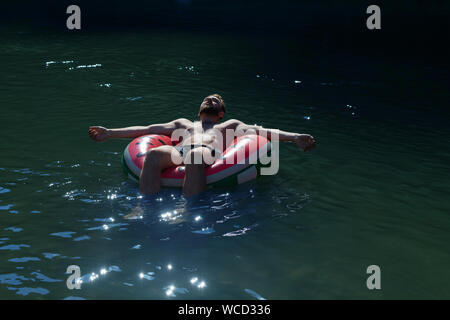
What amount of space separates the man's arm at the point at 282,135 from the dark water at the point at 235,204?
0.65 meters

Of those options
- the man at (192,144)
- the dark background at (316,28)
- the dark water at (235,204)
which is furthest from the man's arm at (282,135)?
the dark background at (316,28)

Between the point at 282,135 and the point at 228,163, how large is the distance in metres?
0.91

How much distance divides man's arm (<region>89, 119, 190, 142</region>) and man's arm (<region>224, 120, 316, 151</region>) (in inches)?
30.0

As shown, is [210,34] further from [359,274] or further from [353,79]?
[359,274]

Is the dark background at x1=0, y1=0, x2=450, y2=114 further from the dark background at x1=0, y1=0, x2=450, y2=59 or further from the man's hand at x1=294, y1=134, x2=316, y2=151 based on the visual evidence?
the man's hand at x1=294, y1=134, x2=316, y2=151

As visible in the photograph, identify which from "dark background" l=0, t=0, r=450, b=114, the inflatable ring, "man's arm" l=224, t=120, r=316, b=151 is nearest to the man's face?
"man's arm" l=224, t=120, r=316, b=151

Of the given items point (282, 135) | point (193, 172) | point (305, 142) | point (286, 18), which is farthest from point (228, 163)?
point (286, 18)

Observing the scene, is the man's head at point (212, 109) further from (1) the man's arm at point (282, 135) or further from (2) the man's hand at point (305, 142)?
(2) the man's hand at point (305, 142)

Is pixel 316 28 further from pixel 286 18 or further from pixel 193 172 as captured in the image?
pixel 193 172

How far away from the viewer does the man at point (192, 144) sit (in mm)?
6363

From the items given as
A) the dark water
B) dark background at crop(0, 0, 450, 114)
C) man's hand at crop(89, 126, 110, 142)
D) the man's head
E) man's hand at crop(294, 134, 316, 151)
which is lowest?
the dark water

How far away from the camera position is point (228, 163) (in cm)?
660

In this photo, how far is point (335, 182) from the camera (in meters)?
7.28

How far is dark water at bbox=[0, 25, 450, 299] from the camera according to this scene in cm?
471
